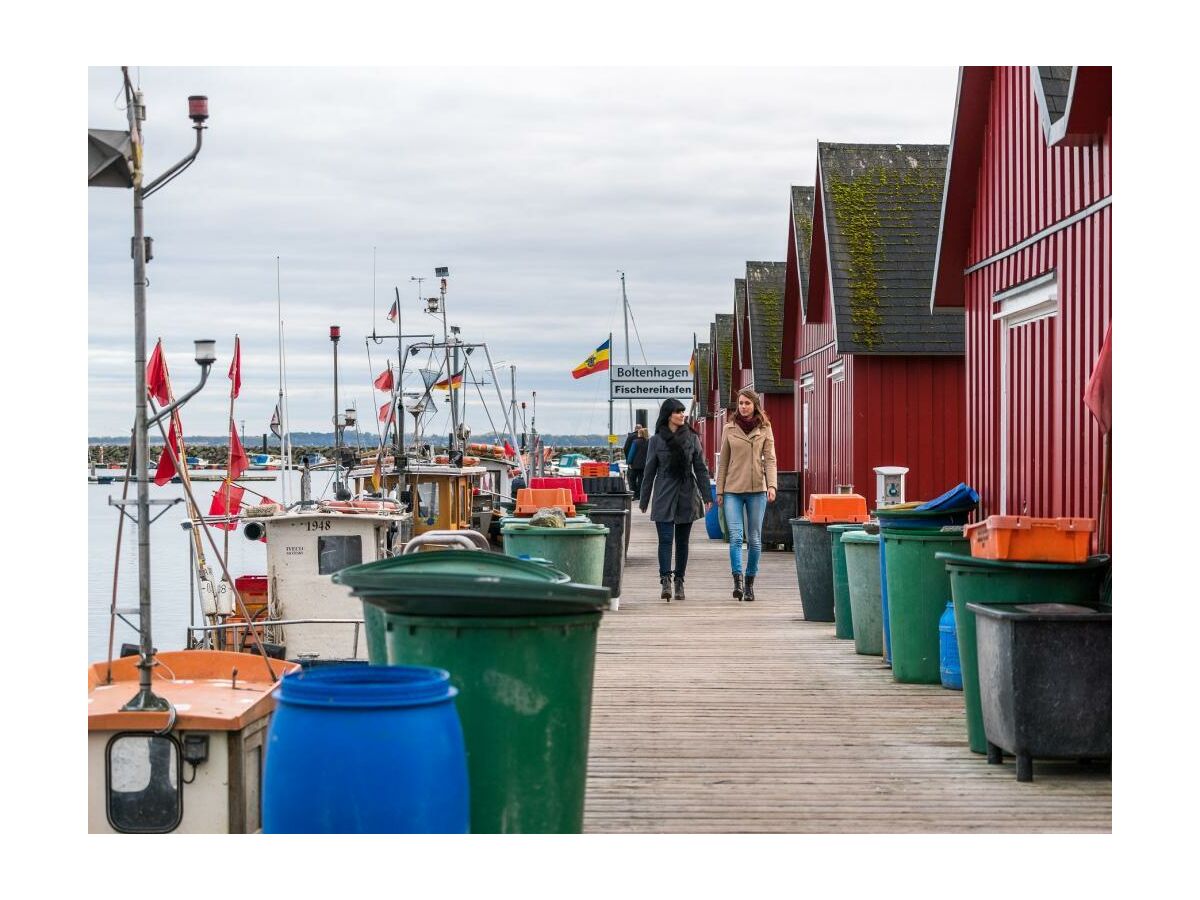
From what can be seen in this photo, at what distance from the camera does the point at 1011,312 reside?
426 inches

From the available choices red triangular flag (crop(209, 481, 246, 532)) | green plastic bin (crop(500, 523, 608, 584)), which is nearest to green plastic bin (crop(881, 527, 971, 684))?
green plastic bin (crop(500, 523, 608, 584))

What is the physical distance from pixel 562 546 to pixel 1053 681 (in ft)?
19.5

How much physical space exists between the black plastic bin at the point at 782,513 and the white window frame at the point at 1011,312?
507 inches

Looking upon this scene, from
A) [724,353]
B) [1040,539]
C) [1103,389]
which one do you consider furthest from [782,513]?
[724,353]

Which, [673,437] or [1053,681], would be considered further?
[673,437]

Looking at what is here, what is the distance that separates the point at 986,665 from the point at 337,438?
19.6 metres

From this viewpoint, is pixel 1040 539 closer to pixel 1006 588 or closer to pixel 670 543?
pixel 1006 588

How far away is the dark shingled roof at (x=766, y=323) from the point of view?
30611 mm

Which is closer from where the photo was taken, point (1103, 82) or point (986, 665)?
point (986, 665)

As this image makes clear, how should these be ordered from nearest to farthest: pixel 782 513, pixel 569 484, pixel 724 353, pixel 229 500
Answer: pixel 229 500 < pixel 569 484 < pixel 782 513 < pixel 724 353

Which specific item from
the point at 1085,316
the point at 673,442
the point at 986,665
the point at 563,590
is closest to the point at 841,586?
the point at 673,442

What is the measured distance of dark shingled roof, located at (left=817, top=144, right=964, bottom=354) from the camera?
65.9 feet

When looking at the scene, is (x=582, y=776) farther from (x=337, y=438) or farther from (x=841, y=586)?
(x=337, y=438)

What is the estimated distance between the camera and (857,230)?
21375 millimetres
